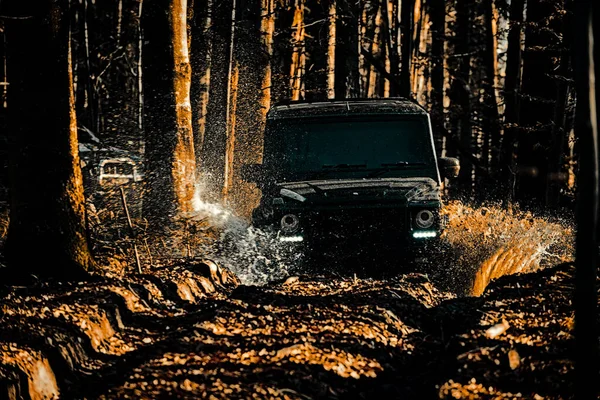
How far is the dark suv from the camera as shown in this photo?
1016 centimetres

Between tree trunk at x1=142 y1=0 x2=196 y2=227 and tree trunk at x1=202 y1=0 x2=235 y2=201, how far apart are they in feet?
23.9

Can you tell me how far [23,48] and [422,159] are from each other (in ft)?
16.3

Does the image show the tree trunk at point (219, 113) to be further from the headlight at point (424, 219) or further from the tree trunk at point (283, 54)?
the headlight at point (424, 219)

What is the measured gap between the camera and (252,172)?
11.2m

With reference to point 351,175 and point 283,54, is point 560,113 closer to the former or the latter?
point 351,175

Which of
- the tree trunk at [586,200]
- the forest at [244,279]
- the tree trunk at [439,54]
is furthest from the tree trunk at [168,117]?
the tree trunk at [439,54]

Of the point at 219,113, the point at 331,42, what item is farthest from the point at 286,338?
the point at 331,42

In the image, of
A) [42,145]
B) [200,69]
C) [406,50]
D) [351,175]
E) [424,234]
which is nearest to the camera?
[42,145]

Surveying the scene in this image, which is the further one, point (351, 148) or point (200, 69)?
point (200, 69)

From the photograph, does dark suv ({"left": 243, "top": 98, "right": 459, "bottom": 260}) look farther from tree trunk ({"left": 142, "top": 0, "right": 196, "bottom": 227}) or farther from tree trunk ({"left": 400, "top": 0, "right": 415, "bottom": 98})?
tree trunk ({"left": 400, "top": 0, "right": 415, "bottom": 98})

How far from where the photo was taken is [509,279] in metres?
9.43

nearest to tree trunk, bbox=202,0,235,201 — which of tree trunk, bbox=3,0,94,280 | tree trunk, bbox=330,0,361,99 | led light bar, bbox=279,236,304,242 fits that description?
tree trunk, bbox=330,0,361,99

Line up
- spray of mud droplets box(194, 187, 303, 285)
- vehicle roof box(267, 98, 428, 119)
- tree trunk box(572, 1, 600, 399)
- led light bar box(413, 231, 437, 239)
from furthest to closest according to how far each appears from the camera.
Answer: vehicle roof box(267, 98, 428, 119)
spray of mud droplets box(194, 187, 303, 285)
led light bar box(413, 231, 437, 239)
tree trunk box(572, 1, 600, 399)

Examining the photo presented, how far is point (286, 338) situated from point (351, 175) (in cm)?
473
